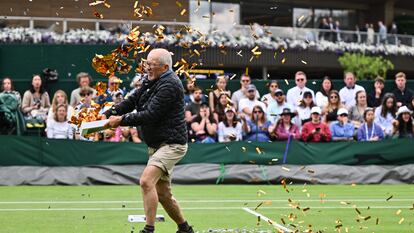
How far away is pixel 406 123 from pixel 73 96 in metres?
7.62

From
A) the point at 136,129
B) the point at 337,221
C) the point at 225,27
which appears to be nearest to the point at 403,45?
the point at 225,27

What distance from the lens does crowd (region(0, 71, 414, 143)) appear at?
17.7 metres

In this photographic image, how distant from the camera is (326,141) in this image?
59.5ft

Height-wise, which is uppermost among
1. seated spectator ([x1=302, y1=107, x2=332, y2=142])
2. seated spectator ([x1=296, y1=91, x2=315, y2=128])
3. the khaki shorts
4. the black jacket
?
the black jacket

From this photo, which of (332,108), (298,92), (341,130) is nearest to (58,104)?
(298,92)

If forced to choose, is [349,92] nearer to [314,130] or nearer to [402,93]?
[402,93]

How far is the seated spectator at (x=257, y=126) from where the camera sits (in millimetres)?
17906

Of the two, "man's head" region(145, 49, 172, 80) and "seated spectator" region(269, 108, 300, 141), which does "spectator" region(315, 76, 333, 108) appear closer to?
"seated spectator" region(269, 108, 300, 141)

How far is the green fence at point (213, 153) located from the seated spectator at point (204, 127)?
66 centimetres

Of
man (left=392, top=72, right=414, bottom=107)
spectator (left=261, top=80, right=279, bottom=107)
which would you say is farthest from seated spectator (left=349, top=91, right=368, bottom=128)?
spectator (left=261, top=80, right=279, bottom=107)

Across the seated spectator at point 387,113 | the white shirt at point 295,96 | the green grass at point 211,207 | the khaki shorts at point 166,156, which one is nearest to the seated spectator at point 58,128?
the green grass at point 211,207

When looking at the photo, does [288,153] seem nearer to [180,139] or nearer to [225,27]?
[180,139]

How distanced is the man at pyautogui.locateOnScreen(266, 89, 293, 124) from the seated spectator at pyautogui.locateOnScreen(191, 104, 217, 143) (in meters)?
1.30

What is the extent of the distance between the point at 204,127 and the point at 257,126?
1165 millimetres
